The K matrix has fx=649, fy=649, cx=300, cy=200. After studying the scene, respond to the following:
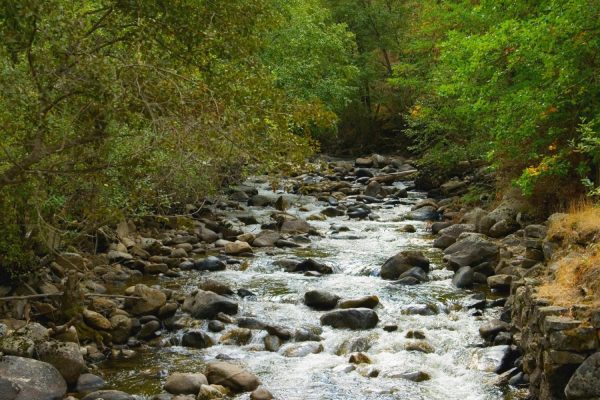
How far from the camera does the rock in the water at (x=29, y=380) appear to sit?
710 centimetres

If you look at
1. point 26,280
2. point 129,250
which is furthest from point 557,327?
point 129,250

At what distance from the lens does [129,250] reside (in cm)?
1465

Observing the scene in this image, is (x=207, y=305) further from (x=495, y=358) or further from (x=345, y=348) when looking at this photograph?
(x=495, y=358)

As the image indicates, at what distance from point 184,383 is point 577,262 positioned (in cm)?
506

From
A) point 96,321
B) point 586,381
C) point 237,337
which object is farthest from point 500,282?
point 96,321

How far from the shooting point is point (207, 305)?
35.4 feet

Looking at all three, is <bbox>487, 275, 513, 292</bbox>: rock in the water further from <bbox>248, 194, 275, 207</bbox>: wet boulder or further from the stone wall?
<bbox>248, 194, 275, 207</bbox>: wet boulder

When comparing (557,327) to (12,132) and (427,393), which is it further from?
(12,132)

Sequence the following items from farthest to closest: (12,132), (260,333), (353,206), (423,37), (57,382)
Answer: (423,37) < (353,206) < (260,333) < (57,382) < (12,132)

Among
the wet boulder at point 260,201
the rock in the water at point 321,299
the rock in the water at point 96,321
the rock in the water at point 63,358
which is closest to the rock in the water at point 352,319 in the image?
the rock in the water at point 321,299

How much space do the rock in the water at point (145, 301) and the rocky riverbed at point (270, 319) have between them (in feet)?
0.07

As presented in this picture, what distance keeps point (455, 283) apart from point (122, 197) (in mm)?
6300

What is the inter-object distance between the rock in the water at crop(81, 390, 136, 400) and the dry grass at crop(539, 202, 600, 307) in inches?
200

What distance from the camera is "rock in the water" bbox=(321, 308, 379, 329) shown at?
1013 centimetres
